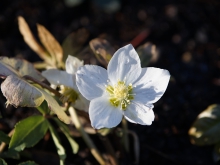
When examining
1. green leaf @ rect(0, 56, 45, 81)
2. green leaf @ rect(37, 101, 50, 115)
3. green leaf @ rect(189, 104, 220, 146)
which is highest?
green leaf @ rect(0, 56, 45, 81)

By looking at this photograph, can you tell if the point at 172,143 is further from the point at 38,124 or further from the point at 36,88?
the point at 36,88

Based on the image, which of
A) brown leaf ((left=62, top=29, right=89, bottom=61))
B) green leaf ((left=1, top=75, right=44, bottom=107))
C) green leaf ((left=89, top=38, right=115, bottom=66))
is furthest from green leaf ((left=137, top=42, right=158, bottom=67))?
green leaf ((left=1, top=75, right=44, bottom=107))

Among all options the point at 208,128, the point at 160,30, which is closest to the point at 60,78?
the point at 208,128

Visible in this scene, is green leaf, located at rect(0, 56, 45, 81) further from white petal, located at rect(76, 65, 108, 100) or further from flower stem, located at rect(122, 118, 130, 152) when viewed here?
flower stem, located at rect(122, 118, 130, 152)

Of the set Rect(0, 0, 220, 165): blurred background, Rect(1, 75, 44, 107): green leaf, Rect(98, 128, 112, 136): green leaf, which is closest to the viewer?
Rect(1, 75, 44, 107): green leaf

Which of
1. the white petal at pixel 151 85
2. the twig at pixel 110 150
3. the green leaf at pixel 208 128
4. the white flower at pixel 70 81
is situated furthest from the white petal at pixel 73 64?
the green leaf at pixel 208 128

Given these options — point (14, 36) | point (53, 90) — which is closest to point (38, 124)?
point (53, 90)

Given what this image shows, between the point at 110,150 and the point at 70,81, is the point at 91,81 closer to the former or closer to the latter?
the point at 70,81
